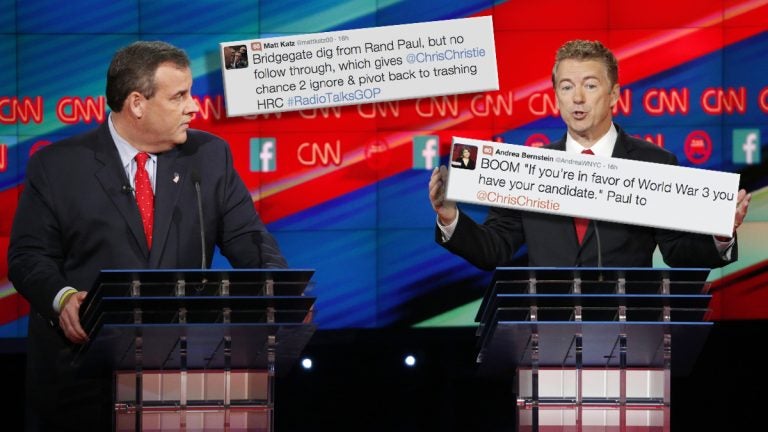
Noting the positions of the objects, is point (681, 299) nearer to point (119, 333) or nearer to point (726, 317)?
point (119, 333)

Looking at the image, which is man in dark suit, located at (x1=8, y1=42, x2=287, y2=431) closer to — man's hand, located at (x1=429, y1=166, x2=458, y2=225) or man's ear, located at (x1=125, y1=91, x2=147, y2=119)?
man's ear, located at (x1=125, y1=91, x2=147, y2=119)

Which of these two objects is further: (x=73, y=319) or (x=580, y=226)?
(x=580, y=226)

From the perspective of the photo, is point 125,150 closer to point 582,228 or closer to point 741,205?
point 582,228

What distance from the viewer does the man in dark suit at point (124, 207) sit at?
4336 mm

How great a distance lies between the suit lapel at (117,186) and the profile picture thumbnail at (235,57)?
2.95m

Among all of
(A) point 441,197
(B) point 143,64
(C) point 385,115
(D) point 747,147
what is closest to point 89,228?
(B) point 143,64

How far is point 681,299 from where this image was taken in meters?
3.77

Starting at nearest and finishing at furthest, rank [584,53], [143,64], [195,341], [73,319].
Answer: [195,341] < [73,319] < [143,64] < [584,53]

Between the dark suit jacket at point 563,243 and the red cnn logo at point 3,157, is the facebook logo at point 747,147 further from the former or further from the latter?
the red cnn logo at point 3,157

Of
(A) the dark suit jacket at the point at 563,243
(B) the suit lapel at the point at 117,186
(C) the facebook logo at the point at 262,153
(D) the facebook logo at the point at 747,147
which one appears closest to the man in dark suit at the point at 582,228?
(A) the dark suit jacket at the point at 563,243

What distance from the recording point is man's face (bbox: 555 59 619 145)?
4730mm

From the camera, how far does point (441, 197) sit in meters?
4.34
